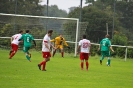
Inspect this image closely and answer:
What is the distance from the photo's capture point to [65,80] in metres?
17.1

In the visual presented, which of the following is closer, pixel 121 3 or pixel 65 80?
pixel 65 80

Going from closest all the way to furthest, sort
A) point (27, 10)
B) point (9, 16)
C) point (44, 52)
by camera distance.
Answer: point (44, 52)
point (9, 16)
point (27, 10)

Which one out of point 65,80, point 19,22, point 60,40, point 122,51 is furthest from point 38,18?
point 65,80

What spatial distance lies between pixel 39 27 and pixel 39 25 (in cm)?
36

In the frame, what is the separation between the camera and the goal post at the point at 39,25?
37812 millimetres

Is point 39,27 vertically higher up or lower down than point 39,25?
lower down

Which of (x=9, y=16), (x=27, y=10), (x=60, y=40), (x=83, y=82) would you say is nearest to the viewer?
(x=83, y=82)

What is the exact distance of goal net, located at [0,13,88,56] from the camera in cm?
3772

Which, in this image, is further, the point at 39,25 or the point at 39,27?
the point at 39,25

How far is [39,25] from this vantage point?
126ft

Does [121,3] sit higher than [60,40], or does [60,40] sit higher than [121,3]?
[121,3]

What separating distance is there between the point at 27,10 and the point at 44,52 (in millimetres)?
25261

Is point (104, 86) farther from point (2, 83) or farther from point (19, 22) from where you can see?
point (19, 22)

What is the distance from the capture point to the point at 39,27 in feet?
125
